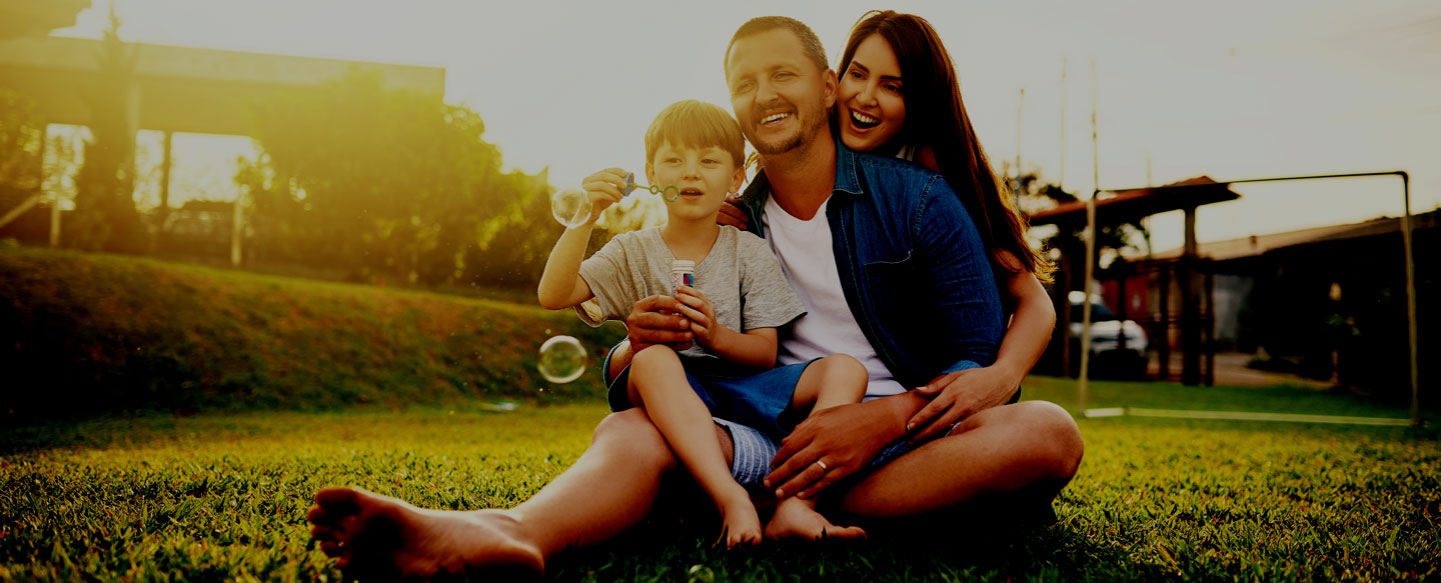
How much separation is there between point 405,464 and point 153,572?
2.28 metres

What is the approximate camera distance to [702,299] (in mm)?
2008

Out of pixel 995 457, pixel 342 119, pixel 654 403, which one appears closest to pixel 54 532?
pixel 654 403

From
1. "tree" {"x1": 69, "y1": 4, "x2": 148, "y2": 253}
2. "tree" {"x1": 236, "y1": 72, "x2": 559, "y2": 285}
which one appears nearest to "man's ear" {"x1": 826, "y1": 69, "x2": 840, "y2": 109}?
"tree" {"x1": 236, "y1": 72, "x2": 559, "y2": 285}

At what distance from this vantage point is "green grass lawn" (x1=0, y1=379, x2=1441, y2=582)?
6.03 ft

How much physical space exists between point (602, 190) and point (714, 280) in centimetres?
36

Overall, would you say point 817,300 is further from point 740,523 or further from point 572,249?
point 740,523

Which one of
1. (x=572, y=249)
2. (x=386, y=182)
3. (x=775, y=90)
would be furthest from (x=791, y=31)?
(x=386, y=182)

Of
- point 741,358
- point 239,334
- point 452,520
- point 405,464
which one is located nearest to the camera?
point 452,520

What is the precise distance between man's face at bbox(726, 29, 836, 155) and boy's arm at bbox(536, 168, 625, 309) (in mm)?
422

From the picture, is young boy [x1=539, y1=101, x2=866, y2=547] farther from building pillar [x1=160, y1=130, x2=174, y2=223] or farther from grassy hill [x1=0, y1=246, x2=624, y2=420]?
building pillar [x1=160, y1=130, x2=174, y2=223]

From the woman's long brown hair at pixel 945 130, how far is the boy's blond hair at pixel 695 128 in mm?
522

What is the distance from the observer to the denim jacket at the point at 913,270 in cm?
226

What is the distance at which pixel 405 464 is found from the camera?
3.96 meters

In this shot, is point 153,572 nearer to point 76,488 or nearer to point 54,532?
point 54,532
